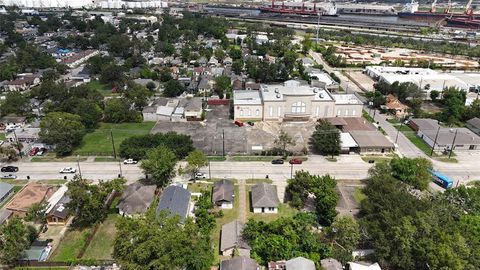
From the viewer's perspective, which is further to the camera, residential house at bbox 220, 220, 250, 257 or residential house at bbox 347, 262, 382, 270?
residential house at bbox 220, 220, 250, 257

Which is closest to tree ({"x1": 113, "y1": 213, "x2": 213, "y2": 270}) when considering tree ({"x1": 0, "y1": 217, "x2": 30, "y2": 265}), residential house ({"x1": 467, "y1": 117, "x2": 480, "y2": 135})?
tree ({"x1": 0, "y1": 217, "x2": 30, "y2": 265})

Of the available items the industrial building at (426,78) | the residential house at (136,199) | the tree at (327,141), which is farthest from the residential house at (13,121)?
the industrial building at (426,78)

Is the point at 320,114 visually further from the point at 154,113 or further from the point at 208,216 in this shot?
the point at 208,216

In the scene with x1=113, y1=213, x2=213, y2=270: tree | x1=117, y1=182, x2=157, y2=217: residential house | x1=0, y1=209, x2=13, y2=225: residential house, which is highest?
x1=113, y1=213, x2=213, y2=270: tree

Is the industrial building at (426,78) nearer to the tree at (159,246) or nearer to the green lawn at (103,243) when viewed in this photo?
the tree at (159,246)

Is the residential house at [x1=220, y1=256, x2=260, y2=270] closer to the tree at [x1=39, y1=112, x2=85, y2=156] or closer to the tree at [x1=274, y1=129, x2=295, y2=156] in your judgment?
the tree at [x1=274, y1=129, x2=295, y2=156]

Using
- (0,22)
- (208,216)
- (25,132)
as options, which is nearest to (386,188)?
(208,216)

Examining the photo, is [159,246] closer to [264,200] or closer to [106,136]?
[264,200]

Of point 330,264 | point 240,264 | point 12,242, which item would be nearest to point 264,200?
point 240,264
